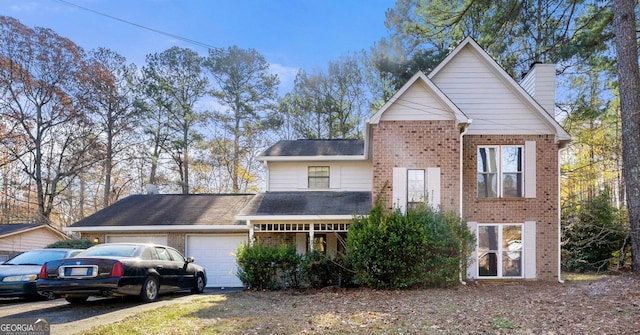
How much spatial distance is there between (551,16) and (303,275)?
538 inches

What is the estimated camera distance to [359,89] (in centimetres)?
3027

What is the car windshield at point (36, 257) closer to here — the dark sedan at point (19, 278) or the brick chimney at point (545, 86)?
the dark sedan at point (19, 278)

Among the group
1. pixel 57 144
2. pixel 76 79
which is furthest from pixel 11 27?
pixel 57 144

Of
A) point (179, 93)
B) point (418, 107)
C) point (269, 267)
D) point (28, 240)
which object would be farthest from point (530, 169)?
point (179, 93)

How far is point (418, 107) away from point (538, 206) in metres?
4.86

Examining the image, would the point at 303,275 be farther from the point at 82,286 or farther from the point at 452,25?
the point at 452,25

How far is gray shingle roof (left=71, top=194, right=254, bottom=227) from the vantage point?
1638cm

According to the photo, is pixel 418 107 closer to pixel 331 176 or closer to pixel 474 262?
pixel 474 262

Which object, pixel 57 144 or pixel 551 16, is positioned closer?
pixel 551 16

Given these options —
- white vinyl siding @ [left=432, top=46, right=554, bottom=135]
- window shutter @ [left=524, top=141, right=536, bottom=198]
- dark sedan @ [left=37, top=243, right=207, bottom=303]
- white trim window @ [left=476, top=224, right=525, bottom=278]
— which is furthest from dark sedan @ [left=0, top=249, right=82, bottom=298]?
window shutter @ [left=524, top=141, right=536, bottom=198]

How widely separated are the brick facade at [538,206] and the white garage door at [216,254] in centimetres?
802

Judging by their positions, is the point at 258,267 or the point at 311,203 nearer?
the point at 258,267

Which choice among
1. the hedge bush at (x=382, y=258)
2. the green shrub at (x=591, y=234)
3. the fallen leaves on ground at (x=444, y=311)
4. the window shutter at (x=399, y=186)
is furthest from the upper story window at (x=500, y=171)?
the green shrub at (x=591, y=234)

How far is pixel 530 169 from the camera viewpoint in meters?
14.2
